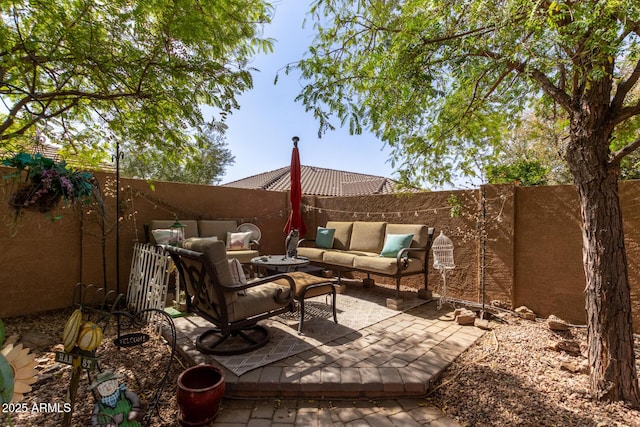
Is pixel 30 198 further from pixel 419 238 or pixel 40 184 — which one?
pixel 419 238

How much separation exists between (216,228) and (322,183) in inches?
389

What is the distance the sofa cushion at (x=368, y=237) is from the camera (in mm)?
5523

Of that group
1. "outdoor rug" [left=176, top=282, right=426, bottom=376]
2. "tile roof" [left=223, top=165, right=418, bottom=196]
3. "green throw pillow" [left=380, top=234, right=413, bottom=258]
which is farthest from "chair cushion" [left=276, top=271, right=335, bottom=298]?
"tile roof" [left=223, top=165, right=418, bottom=196]

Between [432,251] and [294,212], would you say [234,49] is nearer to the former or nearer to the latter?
[294,212]

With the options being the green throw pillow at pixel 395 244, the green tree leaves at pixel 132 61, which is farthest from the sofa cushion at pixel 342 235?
the green tree leaves at pixel 132 61

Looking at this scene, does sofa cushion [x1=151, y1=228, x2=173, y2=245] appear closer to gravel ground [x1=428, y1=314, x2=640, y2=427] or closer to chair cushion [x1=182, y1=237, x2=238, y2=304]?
chair cushion [x1=182, y1=237, x2=238, y2=304]

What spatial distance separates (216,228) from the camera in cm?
587

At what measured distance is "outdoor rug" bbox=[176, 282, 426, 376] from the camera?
273 cm

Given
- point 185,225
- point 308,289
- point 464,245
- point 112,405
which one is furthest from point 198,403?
point 464,245

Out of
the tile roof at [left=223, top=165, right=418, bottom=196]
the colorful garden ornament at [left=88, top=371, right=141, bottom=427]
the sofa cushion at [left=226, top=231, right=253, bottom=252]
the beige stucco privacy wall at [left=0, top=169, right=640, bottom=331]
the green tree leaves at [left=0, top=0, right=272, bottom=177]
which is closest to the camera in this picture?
the colorful garden ornament at [left=88, top=371, right=141, bottom=427]

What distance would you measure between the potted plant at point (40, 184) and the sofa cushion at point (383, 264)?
376 centimetres

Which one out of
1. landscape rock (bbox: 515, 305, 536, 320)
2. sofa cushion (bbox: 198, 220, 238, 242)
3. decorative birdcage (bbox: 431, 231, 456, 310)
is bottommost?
landscape rock (bbox: 515, 305, 536, 320)

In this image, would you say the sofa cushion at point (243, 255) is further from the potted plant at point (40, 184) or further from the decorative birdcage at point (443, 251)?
the potted plant at point (40, 184)

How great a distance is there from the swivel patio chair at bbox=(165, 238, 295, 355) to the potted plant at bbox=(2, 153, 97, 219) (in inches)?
38.5
